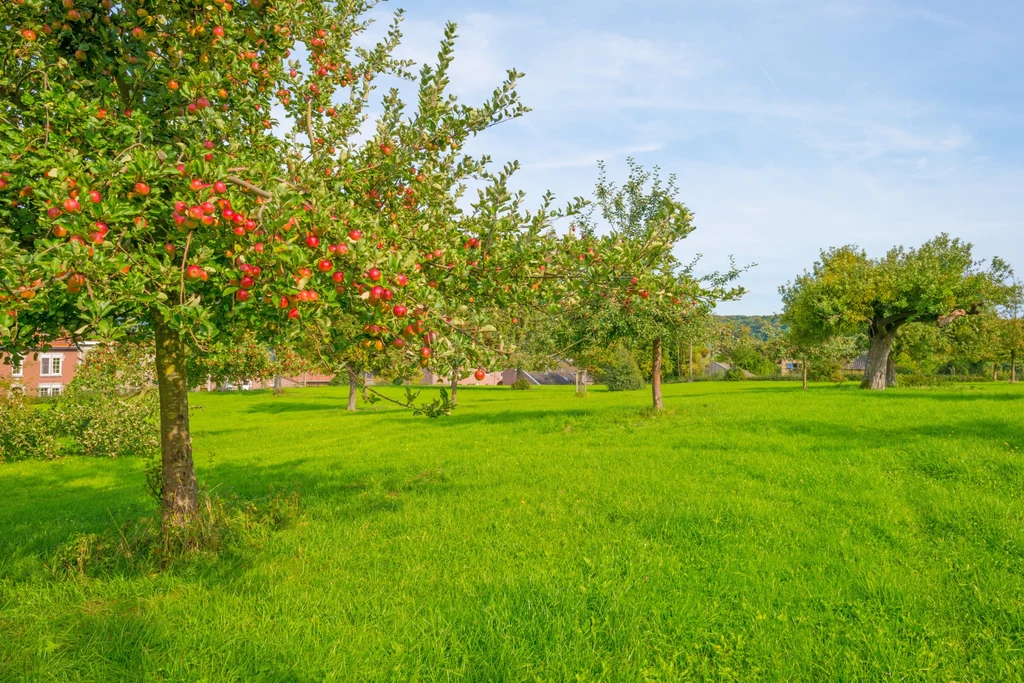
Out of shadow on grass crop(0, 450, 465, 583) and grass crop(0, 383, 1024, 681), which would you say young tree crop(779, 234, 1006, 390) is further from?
shadow on grass crop(0, 450, 465, 583)

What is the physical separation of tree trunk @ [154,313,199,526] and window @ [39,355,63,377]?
7752cm

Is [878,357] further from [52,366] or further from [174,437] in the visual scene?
[52,366]

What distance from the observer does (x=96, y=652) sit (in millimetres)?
5434

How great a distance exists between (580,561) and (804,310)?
32533 millimetres

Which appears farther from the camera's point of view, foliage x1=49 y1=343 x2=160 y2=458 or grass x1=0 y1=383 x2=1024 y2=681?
foliage x1=49 y1=343 x2=160 y2=458

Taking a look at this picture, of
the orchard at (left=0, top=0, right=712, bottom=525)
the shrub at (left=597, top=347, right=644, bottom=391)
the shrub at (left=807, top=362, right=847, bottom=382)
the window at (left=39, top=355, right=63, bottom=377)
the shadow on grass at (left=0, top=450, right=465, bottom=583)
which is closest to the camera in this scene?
the orchard at (left=0, top=0, right=712, bottom=525)

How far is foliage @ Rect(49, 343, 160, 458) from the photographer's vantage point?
74.5ft

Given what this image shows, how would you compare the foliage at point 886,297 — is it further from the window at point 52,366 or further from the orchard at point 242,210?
the window at point 52,366

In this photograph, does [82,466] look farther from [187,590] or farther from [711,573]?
[711,573]

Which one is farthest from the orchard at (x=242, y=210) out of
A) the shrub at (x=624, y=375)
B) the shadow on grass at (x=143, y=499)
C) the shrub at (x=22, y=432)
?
the shrub at (x=624, y=375)

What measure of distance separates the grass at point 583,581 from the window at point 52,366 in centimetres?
6906

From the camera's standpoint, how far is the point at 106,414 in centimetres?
2270

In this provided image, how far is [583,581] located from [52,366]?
8310 centimetres

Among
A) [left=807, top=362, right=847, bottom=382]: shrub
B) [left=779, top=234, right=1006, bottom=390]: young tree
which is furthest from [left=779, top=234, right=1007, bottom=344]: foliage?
[left=807, top=362, right=847, bottom=382]: shrub
